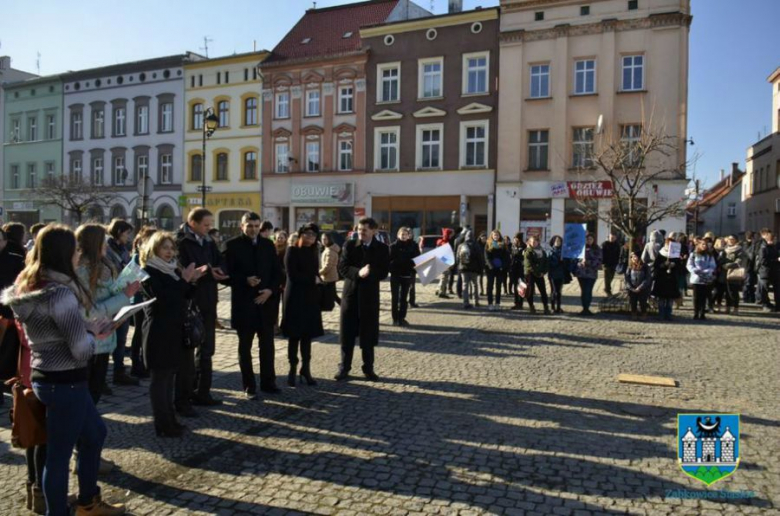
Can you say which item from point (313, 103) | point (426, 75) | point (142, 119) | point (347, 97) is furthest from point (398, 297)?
point (142, 119)

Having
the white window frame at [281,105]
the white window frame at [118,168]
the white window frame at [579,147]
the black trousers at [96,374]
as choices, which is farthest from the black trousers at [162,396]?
the white window frame at [118,168]

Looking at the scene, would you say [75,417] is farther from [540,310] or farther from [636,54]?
[636,54]

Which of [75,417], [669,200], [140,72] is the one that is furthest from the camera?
[140,72]

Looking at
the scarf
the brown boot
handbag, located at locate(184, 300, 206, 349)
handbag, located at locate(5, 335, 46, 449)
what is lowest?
the brown boot

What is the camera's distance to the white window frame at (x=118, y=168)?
137ft

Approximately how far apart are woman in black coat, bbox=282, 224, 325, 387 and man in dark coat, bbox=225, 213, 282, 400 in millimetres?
340

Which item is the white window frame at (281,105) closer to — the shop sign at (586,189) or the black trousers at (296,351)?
the shop sign at (586,189)

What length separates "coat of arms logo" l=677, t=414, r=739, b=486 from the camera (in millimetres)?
Result: 4719

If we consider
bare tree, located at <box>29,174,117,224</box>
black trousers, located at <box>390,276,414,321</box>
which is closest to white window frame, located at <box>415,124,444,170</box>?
bare tree, located at <box>29,174,117,224</box>

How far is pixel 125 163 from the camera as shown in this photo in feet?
136

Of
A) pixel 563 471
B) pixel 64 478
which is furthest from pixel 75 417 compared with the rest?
pixel 563 471

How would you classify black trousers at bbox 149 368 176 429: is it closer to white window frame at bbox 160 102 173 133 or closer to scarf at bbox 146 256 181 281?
scarf at bbox 146 256 181 281

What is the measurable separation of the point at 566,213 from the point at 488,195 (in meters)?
3.91

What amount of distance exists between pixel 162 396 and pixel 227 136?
114 feet
